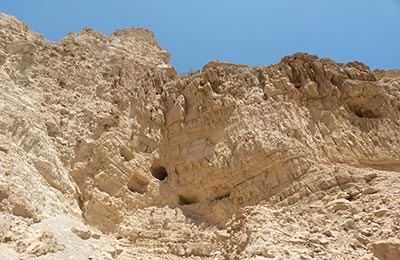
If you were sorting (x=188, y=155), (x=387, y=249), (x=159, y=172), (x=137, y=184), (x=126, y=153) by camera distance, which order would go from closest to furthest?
(x=387, y=249) → (x=137, y=184) → (x=126, y=153) → (x=188, y=155) → (x=159, y=172)

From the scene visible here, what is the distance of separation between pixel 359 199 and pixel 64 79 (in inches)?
461

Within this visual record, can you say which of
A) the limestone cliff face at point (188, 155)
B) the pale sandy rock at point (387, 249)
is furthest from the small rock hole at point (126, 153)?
the pale sandy rock at point (387, 249)

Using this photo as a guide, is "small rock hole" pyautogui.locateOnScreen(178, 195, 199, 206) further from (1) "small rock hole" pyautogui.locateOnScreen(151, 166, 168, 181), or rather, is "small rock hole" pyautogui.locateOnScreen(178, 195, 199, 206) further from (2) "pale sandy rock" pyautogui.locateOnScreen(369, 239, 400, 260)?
(2) "pale sandy rock" pyautogui.locateOnScreen(369, 239, 400, 260)

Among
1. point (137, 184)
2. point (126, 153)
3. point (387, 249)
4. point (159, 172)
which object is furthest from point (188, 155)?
point (387, 249)

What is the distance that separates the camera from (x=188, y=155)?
17.0 m

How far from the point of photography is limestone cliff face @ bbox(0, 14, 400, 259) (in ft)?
38.2

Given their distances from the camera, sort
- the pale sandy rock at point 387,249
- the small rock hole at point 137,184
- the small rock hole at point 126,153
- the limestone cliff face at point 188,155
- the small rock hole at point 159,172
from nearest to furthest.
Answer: the pale sandy rock at point 387,249
the limestone cliff face at point 188,155
the small rock hole at point 137,184
the small rock hole at point 126,153
the small rock hole at point 159,172

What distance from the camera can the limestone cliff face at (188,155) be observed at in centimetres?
1163

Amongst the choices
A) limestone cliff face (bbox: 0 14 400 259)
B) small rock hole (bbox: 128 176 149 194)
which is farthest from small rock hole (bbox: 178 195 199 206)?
small rock hole (bbox: 128 176 149 194)

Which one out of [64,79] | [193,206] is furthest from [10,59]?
[193,206]

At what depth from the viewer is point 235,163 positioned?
52.2ft

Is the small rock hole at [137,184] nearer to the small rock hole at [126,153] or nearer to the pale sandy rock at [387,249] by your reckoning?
the small rock hole at [126,153]

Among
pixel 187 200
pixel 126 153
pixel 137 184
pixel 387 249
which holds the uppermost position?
pixel 126 153

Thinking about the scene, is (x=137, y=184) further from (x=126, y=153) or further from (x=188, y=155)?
(x=188, y=155)
